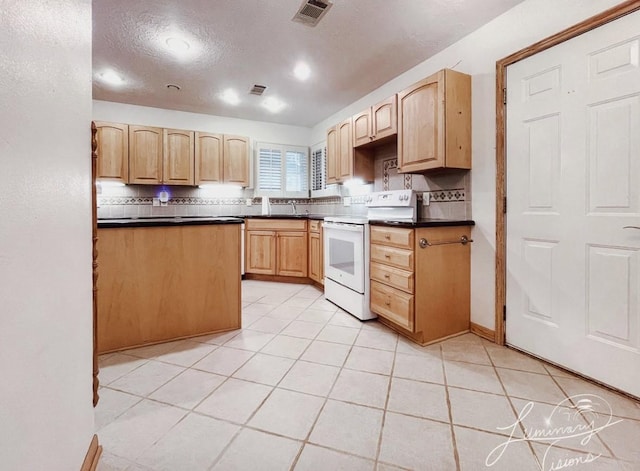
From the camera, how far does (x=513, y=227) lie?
7.33ft

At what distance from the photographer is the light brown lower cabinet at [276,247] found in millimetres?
4328

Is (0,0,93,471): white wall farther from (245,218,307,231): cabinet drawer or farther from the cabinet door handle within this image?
(245,218,307,231): cabinet drawer

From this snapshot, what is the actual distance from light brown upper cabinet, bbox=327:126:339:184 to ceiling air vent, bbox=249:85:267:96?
969 mm

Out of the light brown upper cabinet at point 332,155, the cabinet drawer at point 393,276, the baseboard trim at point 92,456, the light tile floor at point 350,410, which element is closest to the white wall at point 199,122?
the light brown upper cabinet at point 332,155

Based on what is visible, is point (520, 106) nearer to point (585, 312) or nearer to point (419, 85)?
point (419, 85)

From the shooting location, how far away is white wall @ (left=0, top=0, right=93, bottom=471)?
616 mm

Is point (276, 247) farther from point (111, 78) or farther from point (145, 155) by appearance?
point (111, 78)

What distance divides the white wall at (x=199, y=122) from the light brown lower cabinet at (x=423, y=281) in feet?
10.6

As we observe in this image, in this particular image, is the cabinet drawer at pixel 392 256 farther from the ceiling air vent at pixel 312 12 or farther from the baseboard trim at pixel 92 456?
the baseboard trim at pixel 92 456

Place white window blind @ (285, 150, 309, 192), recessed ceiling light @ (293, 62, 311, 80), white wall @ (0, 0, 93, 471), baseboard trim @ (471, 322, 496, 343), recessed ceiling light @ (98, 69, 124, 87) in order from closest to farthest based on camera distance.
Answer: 1. white wall @ (0, 0, 93, 471)
2. baseboard trim @ (471, 322, 496, 343)
3. recessed ceiling light @ (293, 62, 311, 80)
4. recessed ceiling light @ (98, 69, 124, 87)
5. white window blind @ (285, 150, 309, 192)

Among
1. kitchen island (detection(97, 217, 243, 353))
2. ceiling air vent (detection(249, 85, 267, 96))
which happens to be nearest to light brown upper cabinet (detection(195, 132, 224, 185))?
ceiling air vent (detection(249, 85, 267, 96))

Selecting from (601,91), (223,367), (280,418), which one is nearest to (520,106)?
(601,91)

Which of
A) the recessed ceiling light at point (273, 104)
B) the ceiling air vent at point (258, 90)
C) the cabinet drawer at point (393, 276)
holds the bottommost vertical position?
Answer: the cabinet drawer at point (393, 276)

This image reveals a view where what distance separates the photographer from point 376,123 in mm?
3178
